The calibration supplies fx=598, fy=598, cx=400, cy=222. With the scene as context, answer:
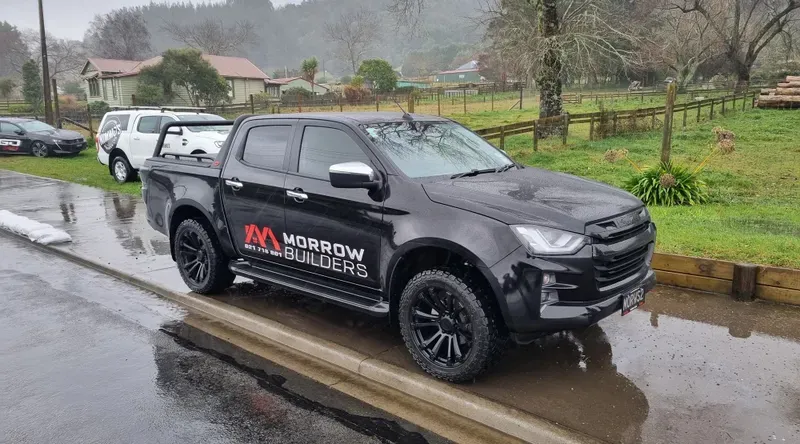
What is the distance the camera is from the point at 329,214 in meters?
4.63

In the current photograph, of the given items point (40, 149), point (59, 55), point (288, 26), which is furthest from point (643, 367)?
point (288, 26)

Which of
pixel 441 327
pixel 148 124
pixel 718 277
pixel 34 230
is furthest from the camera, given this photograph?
pixel 148 124

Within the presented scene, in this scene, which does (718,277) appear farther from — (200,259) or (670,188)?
(200,259)

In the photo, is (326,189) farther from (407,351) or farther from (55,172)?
(55,172)

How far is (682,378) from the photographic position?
4051 mm

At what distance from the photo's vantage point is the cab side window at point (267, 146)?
5195mm

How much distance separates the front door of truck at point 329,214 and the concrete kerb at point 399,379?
1.94 ft

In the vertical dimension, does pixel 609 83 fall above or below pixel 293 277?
above

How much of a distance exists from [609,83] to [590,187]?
210 feet

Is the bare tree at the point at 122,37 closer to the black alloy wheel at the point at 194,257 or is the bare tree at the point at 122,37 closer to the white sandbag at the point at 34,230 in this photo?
the white sandbag at the point at 34,230

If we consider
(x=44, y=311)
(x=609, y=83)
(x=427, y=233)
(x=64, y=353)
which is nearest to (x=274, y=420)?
(x=427, y=233)

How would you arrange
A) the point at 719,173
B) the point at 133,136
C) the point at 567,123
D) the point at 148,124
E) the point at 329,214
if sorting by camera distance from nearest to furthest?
the point at 329,214, the point at 719,173, the point at 133,136, the point at 148,124, the point at 567,123

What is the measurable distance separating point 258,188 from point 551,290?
2736 mm

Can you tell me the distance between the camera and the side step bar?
175 inches
